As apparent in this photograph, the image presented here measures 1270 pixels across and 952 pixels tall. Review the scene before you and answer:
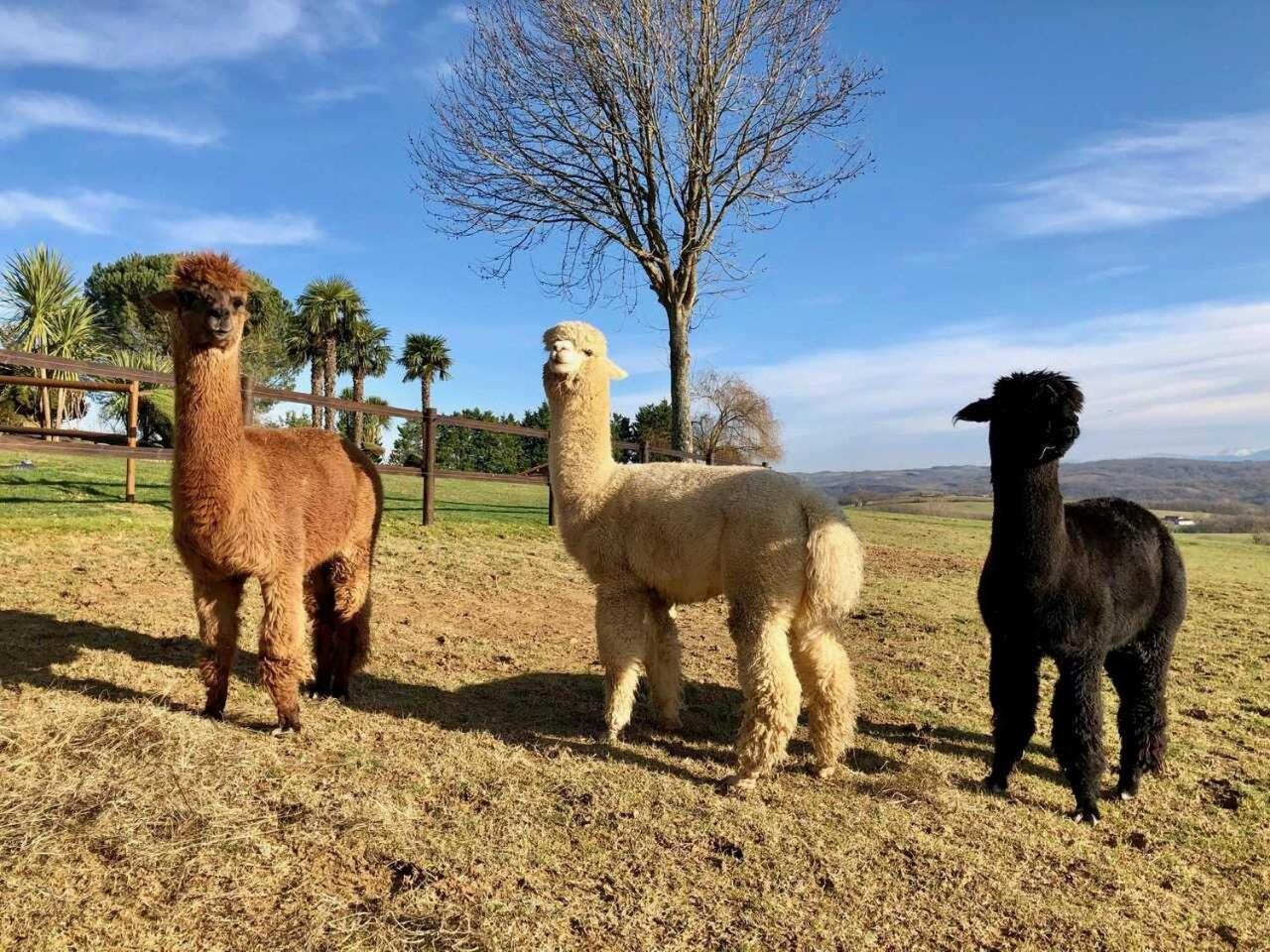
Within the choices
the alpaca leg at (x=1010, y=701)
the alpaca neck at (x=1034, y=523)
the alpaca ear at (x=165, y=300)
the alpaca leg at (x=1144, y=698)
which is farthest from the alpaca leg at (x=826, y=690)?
the alpaca ear at (x=165, y=300)

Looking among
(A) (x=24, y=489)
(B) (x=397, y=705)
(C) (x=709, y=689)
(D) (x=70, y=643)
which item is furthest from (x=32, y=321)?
(C) (x=709, y=689)

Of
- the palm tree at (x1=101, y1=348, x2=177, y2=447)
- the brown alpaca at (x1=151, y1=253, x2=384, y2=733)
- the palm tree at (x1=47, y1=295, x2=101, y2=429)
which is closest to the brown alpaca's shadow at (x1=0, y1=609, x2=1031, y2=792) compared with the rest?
the brown alpaca at (x1=151, y1=253, x2=384, y2=733)

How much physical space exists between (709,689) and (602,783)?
2.32 meters

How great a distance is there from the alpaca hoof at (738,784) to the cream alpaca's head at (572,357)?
249 centimetres

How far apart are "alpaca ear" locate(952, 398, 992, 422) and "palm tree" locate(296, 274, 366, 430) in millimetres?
40094

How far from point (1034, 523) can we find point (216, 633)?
4465 millimetres

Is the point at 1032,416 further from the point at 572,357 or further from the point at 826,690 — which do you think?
the point at 572,357

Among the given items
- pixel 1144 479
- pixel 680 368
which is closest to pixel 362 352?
pixel 680 368

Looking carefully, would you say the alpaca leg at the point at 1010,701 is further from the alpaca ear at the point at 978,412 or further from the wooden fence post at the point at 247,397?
the wooden fence post at the point at 247,397

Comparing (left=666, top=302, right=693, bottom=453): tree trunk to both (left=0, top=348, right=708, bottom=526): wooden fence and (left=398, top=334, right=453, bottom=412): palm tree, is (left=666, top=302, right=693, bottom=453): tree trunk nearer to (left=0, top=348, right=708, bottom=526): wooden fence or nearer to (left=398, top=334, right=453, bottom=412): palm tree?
(left=0, top=348, right=708, bottom=526): wooden fence

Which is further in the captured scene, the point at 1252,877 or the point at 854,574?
Answer: the point at 854,574

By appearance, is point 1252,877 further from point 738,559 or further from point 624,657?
point 624,657

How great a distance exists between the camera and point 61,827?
9.44 ft

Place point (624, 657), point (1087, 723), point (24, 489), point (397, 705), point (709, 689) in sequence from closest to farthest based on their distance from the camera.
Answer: point (1087, 723) < point (624, 657) < point (397, 705) < point (709, 689) < point (24, 489)
